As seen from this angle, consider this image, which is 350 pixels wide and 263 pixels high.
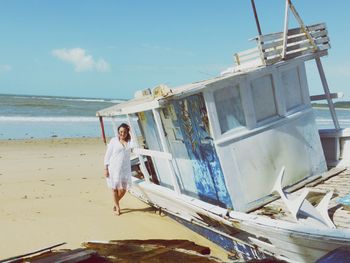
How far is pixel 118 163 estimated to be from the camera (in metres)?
8.25

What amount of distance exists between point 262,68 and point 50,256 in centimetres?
426

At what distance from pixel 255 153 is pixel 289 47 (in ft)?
6.79

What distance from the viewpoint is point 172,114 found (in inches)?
289

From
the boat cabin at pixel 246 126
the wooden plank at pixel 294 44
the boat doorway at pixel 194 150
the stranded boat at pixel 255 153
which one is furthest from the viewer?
the wooden plank at pixel 294 44

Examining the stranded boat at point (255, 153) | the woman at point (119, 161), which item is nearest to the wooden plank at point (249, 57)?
the stranded boat at point (255, 153)

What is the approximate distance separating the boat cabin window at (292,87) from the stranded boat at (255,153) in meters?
0.02

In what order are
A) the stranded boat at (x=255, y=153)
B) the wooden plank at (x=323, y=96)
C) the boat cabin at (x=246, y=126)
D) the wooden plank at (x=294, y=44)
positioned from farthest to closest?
the wooden plank at (x=323, y=96)
the wooden plank at (x=294, y=44)
the boat cabin at (x=246, y=126)
the stranded boat at (x=255, y=153)

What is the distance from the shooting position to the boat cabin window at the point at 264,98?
6.75m

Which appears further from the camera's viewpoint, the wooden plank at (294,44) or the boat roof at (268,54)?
the wooden plank at (294,44)

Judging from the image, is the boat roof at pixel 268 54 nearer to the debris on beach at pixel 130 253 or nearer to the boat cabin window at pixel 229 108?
the boat cabin window at pixel 229 108

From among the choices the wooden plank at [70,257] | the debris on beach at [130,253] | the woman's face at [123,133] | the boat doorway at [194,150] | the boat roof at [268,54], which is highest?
the boat roof at [268,54]

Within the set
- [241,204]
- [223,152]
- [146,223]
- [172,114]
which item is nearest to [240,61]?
[172,114]

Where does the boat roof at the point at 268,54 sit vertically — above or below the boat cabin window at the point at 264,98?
above

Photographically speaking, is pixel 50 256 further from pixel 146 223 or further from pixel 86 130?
pixel 86 130
